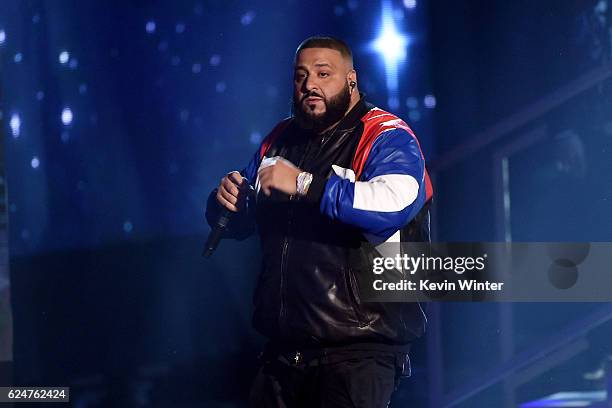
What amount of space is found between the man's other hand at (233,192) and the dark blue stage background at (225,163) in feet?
2.13

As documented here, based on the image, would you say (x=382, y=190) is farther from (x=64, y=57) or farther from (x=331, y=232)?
(x=64, y=57)

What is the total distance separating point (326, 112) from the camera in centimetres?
217

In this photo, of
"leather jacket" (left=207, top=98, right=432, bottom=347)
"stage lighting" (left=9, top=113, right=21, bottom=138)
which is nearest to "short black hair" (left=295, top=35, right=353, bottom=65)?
"leather jacket" (left=207, top=98, right=432, bottom=347)

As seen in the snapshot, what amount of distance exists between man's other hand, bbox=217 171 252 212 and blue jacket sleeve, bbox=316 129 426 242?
282mm

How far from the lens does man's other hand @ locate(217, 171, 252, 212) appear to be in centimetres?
220

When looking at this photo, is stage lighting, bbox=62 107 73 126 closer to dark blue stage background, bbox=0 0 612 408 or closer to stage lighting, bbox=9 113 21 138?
dark blue stage background, bbox=0 0 612 408

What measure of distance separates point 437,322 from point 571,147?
0.70 meters

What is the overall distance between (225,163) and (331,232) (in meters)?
0.88

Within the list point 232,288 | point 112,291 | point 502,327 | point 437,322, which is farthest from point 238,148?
point 502,327

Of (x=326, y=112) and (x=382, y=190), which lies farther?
(x=326, y=112)

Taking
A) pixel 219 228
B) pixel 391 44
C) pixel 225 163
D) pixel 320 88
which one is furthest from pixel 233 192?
pixel 391 44

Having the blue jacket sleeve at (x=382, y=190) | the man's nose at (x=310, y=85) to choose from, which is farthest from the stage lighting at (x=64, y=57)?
the blue jacket sleeve at (x=382, y=190)

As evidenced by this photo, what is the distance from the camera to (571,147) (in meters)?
2.69

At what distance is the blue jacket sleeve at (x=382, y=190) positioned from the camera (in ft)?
6.37
